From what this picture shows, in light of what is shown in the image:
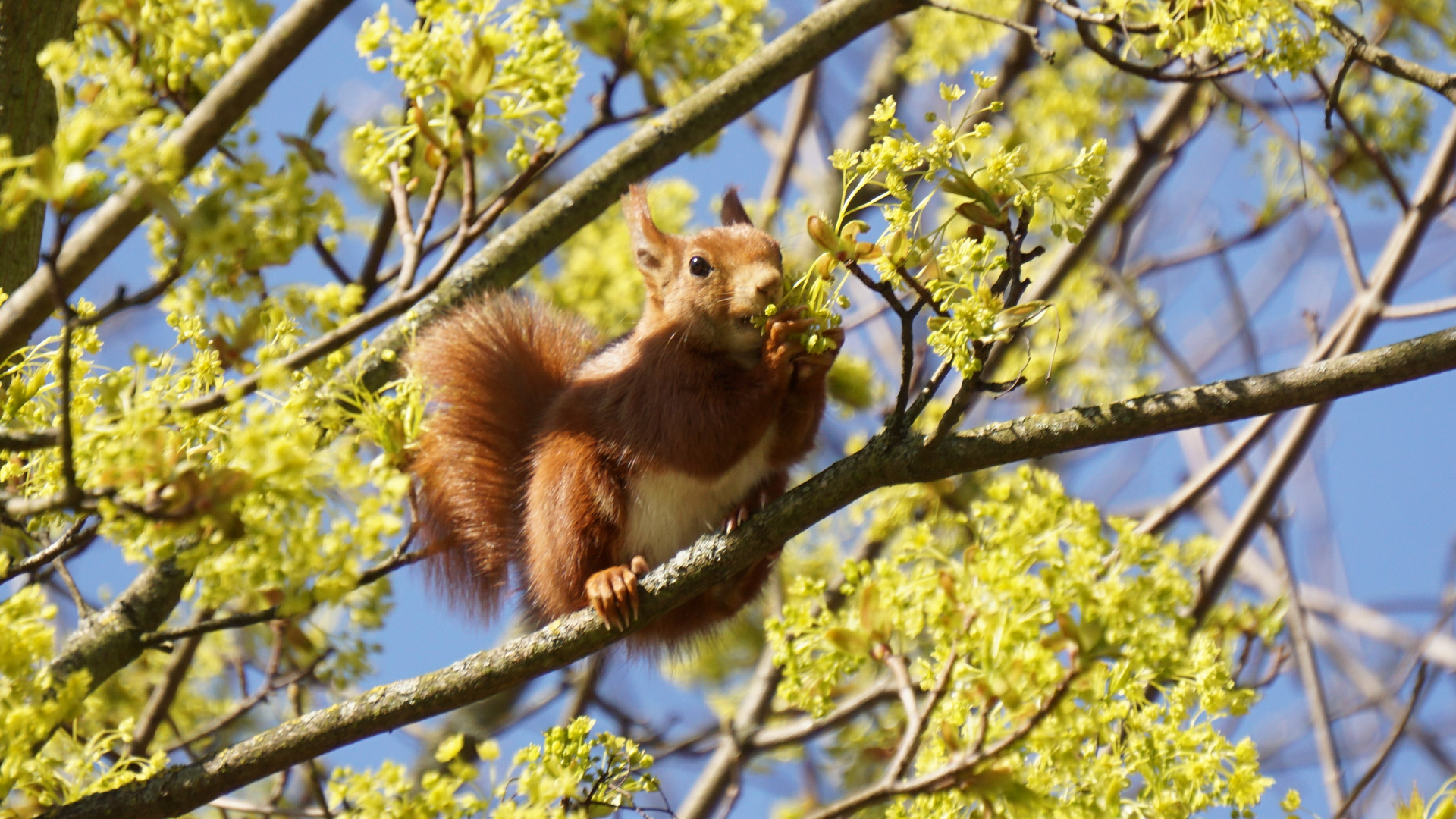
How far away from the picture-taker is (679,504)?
3182mm

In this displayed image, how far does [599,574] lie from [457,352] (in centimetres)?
92

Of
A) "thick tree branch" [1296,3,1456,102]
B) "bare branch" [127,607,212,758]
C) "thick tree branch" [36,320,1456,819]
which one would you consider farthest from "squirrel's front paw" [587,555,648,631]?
"thick tree branch" [1296,3,1456,102]

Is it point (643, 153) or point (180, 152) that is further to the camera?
point (643, 153)

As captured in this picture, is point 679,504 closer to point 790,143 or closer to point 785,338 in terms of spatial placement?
point 785,338

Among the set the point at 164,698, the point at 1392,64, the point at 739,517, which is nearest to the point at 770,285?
the point at 739,517

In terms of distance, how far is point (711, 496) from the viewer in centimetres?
321

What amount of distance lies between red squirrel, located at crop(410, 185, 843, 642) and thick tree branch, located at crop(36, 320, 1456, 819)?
0.75 feet

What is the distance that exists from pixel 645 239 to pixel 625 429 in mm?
600

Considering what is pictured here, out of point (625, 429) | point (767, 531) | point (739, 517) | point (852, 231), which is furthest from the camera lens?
point (625, 429)

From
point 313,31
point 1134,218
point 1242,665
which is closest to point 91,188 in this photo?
point 313,31

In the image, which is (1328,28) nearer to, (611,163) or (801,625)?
(801,625)

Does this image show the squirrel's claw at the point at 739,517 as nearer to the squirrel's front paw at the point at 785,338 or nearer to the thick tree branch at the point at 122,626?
the squirrel's front paw at the point at 785,338

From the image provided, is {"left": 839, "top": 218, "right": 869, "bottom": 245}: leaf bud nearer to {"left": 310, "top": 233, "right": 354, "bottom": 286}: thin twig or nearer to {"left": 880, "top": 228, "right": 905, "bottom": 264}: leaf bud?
{"left": 880, "top": 228, "right": 905, "bottom": 264}: leaf bud

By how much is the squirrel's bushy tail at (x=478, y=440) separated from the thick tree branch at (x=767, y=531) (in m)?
0.96
